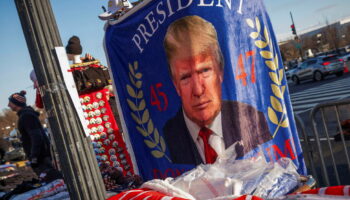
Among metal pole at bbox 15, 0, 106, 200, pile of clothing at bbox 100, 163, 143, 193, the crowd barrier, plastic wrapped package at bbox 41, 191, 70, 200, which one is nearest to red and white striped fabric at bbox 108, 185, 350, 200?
metal pole at bbox 15, 0, 106, 200

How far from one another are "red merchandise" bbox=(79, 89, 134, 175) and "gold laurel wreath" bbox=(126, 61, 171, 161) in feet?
2.71

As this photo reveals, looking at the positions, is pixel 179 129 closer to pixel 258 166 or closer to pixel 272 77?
pixel 272 77

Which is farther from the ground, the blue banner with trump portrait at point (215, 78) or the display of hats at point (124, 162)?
the blue banner with trump portrait at point (215, 78)

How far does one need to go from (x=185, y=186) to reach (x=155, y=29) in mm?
1964

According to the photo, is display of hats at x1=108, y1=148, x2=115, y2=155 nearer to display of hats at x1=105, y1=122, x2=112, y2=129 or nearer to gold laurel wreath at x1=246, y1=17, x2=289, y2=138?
display of hats at x1=105, y1=122, x2=112, y2=129

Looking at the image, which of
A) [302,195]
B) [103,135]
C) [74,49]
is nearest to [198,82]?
[302,195]

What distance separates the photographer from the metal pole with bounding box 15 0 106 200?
1.96 meters

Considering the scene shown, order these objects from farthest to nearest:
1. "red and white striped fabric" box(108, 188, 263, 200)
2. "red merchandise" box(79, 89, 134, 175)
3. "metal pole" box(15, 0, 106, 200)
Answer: "red merchandise" box(79, 89, 134, 175)
"metal pole" box(15, 0, 106, 200)
"red and white striped fabric" box(108, 188, 263, 200)

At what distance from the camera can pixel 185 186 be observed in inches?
72.4

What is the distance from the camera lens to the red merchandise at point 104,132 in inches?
177

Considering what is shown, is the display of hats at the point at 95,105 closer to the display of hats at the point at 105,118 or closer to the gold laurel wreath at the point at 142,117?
the display of hats at the point at 105,118

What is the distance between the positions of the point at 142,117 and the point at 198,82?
3.16 ft

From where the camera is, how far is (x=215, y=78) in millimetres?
3131

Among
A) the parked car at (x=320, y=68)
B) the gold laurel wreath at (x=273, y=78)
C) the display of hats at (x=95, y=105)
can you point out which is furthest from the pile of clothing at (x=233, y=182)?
the parked car at (x=320, y=68)
